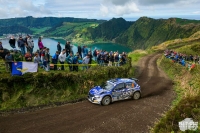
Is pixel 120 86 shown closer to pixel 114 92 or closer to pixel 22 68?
pixel 114 92

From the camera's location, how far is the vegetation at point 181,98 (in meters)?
12.2

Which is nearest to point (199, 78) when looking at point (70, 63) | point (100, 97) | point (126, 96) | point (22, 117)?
point (126, 96)

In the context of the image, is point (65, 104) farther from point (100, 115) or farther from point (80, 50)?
point (80, 50)

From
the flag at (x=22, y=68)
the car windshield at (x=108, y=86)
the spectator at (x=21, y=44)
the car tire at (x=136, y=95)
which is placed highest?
the spectator at (x=21, y=44)

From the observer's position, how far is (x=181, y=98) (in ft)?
66.0

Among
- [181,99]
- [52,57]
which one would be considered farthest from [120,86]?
[52,57]

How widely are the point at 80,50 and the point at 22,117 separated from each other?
14217 mm

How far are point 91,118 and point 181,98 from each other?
391 inches

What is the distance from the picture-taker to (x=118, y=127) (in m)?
A: 14.8

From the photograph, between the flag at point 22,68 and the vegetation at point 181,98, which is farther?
the flag at point 22,68

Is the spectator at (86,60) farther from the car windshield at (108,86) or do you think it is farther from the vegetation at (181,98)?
the vegetation at (181,98)

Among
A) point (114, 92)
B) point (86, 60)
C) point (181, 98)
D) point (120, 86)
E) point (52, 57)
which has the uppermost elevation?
point (52, 57)

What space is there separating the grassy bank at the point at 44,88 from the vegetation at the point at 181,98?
8969mm

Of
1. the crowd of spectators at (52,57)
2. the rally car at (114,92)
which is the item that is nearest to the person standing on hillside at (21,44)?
the crowd of spectators at (52,57)
